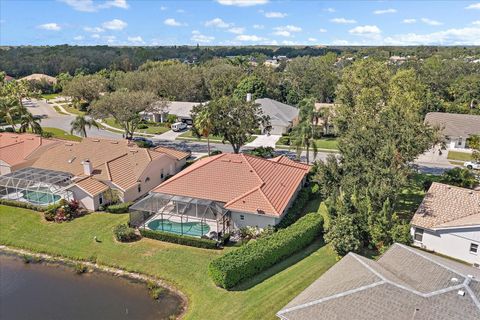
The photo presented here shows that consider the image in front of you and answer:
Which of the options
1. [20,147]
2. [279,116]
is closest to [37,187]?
[20,147]

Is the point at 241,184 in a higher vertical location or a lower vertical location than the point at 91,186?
higher

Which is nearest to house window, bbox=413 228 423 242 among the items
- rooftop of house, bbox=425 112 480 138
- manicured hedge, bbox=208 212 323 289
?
manicured hedge, bbox=208 212 323 289

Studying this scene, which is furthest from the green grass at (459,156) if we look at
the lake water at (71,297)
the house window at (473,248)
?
the lake water at (71,297)

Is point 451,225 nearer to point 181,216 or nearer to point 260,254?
point 260,254

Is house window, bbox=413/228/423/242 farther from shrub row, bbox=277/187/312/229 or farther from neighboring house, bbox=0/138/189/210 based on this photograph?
neighboring house, bbox=0/138/189/210

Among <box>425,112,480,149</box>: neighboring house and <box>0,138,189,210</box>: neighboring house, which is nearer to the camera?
A: <box>0,138,189,210</box>: neighboring house
